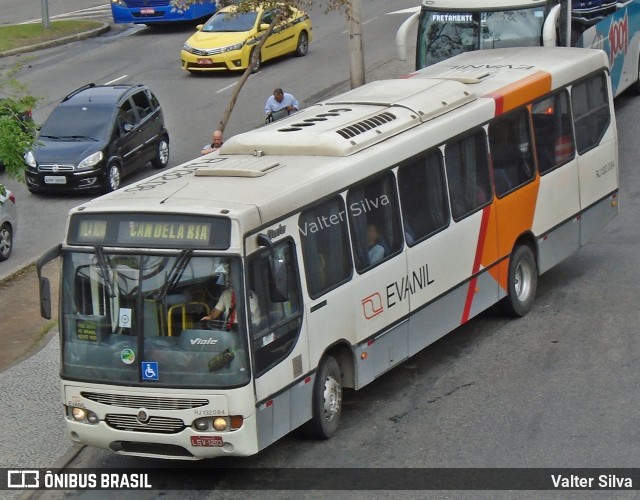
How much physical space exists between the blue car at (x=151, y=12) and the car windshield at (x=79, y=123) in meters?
15.0

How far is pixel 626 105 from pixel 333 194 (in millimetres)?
16717

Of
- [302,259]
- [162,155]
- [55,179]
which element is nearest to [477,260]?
[302,259]

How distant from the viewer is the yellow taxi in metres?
33.5

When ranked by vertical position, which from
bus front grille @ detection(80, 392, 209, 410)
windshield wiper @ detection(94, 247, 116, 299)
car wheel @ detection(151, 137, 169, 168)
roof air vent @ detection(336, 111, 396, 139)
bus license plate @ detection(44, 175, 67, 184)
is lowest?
car wheel @ detection(151, 137, 169, 168)

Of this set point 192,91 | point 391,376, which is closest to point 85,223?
point 391,376

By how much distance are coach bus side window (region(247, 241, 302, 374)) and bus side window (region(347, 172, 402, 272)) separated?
120 cm

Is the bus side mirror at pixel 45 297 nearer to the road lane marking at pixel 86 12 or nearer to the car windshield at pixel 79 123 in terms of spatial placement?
the car windshield at pixel 79 123

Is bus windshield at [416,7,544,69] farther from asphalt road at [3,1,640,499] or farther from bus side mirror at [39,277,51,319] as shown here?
bus side mirror at [39,277,51,319]

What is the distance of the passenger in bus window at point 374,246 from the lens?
12.6 m

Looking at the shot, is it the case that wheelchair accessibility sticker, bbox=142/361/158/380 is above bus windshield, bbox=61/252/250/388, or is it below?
below

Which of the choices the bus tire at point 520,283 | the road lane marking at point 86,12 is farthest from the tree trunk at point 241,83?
the road lane marking at point 86,12

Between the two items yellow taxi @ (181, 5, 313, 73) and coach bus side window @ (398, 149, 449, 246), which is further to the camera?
yellow taxi @ (181, 5, 313, 73)

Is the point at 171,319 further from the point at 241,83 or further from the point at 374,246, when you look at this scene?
the point at 241,83

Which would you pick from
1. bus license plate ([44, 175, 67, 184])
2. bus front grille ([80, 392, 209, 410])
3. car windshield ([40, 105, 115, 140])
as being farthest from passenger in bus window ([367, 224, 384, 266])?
car windshield ([40, 105, 115, 140])
